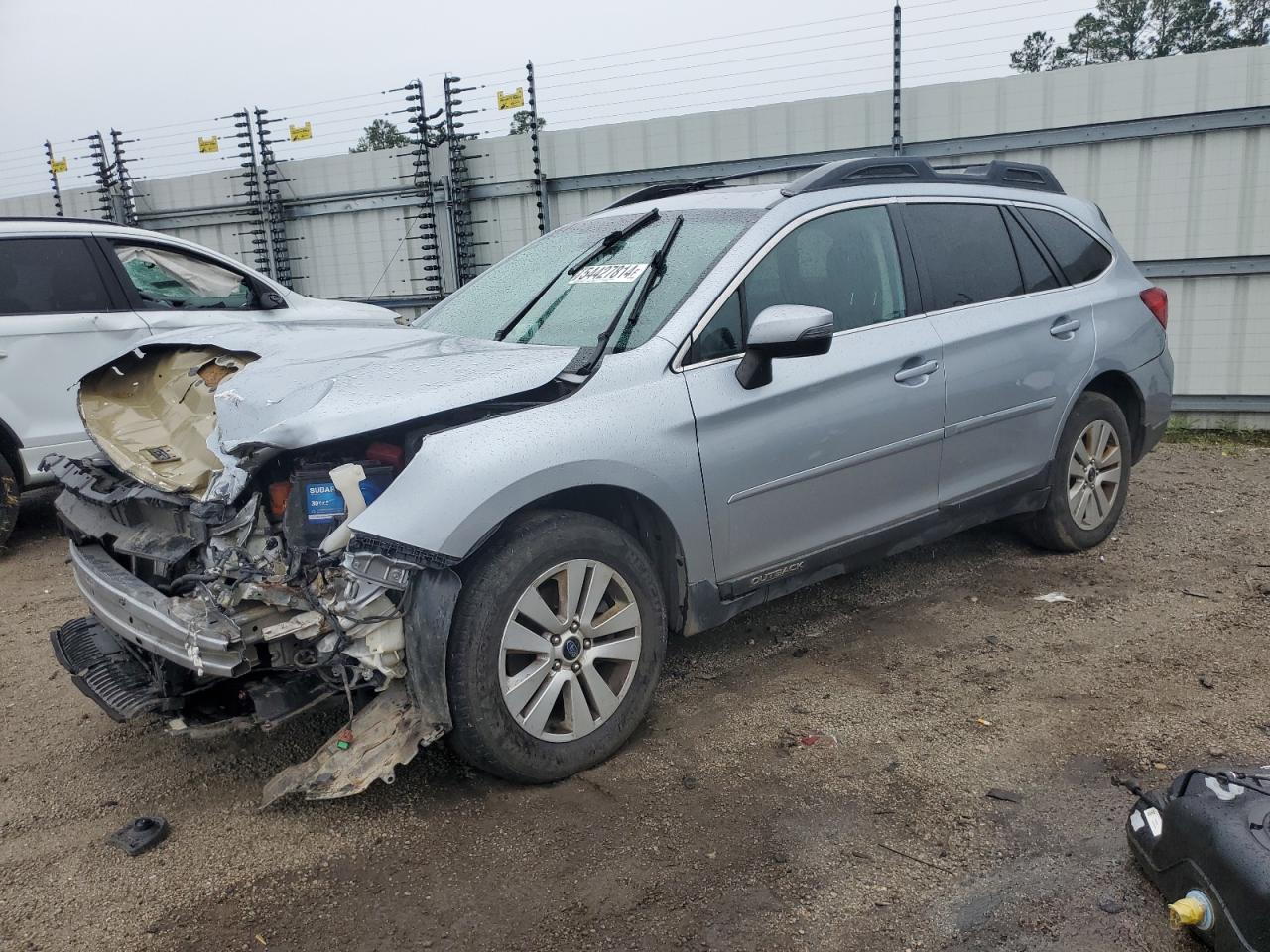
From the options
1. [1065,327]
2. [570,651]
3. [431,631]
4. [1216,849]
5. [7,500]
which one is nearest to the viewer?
[1216,849]

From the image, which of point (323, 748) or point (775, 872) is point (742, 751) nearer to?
point (775, 872)

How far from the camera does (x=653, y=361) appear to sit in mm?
3338

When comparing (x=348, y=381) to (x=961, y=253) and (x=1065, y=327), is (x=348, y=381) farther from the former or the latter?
(x=1065, y=327)

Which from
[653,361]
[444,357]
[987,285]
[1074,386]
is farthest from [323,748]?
[1074,386]

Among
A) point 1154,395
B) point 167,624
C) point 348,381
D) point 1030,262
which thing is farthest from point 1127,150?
point 167,624

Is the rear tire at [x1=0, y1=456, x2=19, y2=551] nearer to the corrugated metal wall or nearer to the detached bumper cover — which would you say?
the detached bumper cover

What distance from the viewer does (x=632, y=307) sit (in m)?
3.58

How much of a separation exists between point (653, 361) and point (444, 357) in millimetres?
710

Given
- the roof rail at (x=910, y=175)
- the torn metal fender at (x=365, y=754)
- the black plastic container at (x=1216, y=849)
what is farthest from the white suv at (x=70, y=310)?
the black plastic container at (x=1216, y=849)

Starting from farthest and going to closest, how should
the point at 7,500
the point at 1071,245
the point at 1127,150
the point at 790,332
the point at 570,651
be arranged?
the point at 1127,150
the point at 7,500
the point at 1071,245
the point at 790,332
the point at 570,651

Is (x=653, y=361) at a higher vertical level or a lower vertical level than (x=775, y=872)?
higher

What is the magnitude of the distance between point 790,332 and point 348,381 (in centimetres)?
139

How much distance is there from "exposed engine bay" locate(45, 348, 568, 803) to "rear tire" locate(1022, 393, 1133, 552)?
2762 millimetres

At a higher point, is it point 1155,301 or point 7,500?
point 1155,301
